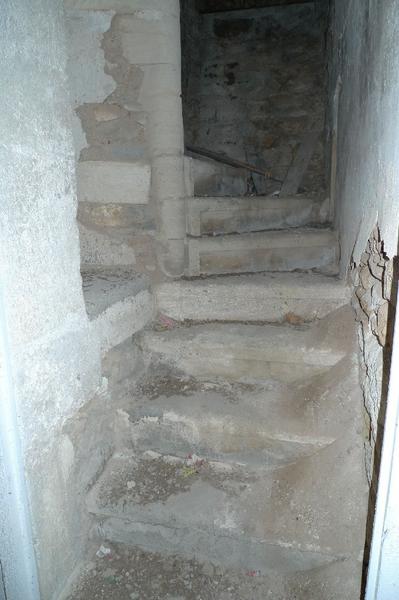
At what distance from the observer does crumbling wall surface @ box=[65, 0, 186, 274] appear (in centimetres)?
231

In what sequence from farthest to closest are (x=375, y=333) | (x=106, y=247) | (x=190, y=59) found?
1. (x=190, y=59)
2. (x=106, y=247)
3. (x=375, y=333)

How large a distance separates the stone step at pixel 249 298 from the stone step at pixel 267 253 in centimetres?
18

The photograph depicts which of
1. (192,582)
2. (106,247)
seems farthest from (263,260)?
(192,582)

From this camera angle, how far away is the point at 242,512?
1767 mm

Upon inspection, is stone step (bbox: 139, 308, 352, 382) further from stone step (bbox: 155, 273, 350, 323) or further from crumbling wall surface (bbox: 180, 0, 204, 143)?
crumbling wall surface (bbox: 180, 0, 204, 143)

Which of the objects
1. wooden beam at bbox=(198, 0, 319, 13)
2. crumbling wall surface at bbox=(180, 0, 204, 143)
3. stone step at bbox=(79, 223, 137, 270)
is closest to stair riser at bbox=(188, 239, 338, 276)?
stone step at bbox=(79, 223, 137, 270)

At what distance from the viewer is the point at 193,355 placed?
7.70 ft

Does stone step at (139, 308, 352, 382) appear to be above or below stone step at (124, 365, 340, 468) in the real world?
above

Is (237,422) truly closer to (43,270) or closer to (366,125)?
(43,270)

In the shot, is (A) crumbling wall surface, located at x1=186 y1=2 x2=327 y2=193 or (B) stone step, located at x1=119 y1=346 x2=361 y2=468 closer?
(B) stone step, located at x1=119 y1=346 x2=361 y2=468

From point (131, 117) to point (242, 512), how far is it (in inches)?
83.9

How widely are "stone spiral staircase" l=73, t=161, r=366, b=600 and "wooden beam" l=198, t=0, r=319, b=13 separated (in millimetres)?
3883

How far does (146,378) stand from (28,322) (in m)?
1.09

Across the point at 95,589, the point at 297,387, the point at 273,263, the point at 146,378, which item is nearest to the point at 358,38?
the point at 273,263
